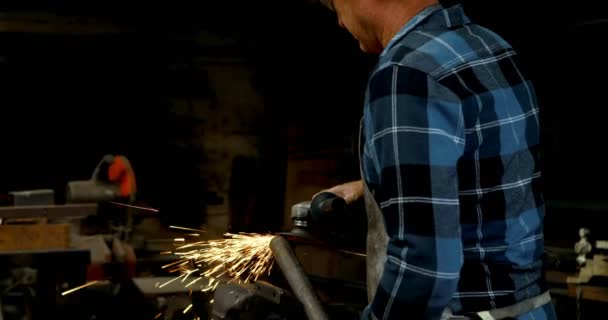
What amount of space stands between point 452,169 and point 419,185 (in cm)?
8

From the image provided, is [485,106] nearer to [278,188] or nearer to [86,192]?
[86,192]

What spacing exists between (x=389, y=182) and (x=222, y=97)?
7.39m

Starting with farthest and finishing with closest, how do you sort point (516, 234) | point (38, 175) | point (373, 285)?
1. point (38, 175)
2. point (373, 285)
3. point (516, 234)

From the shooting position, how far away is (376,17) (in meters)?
1.74

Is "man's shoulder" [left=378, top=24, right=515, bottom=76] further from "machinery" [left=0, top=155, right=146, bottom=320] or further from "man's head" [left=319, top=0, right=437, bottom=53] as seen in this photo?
"machinery" [left=0, top=155, right=146, bottom=320]

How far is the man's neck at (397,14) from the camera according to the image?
169cm

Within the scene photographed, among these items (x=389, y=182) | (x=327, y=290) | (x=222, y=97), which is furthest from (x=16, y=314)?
(x=222, y=97)

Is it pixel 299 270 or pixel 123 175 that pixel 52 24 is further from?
pixel 299 270

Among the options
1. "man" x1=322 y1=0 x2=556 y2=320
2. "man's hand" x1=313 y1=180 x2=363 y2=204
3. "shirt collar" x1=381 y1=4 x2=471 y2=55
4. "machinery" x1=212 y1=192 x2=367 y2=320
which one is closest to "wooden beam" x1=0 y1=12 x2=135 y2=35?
"machinery" x1=212 y1=192 x2=367 y2=320

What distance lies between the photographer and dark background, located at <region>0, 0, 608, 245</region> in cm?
790

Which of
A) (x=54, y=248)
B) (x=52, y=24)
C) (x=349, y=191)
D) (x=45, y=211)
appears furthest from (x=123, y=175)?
(x=349, y=191)

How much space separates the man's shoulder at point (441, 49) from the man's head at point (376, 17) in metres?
0.10

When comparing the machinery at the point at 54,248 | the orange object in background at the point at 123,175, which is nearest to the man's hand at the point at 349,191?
the machinery at the point at 54,248

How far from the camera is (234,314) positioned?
2.36m
